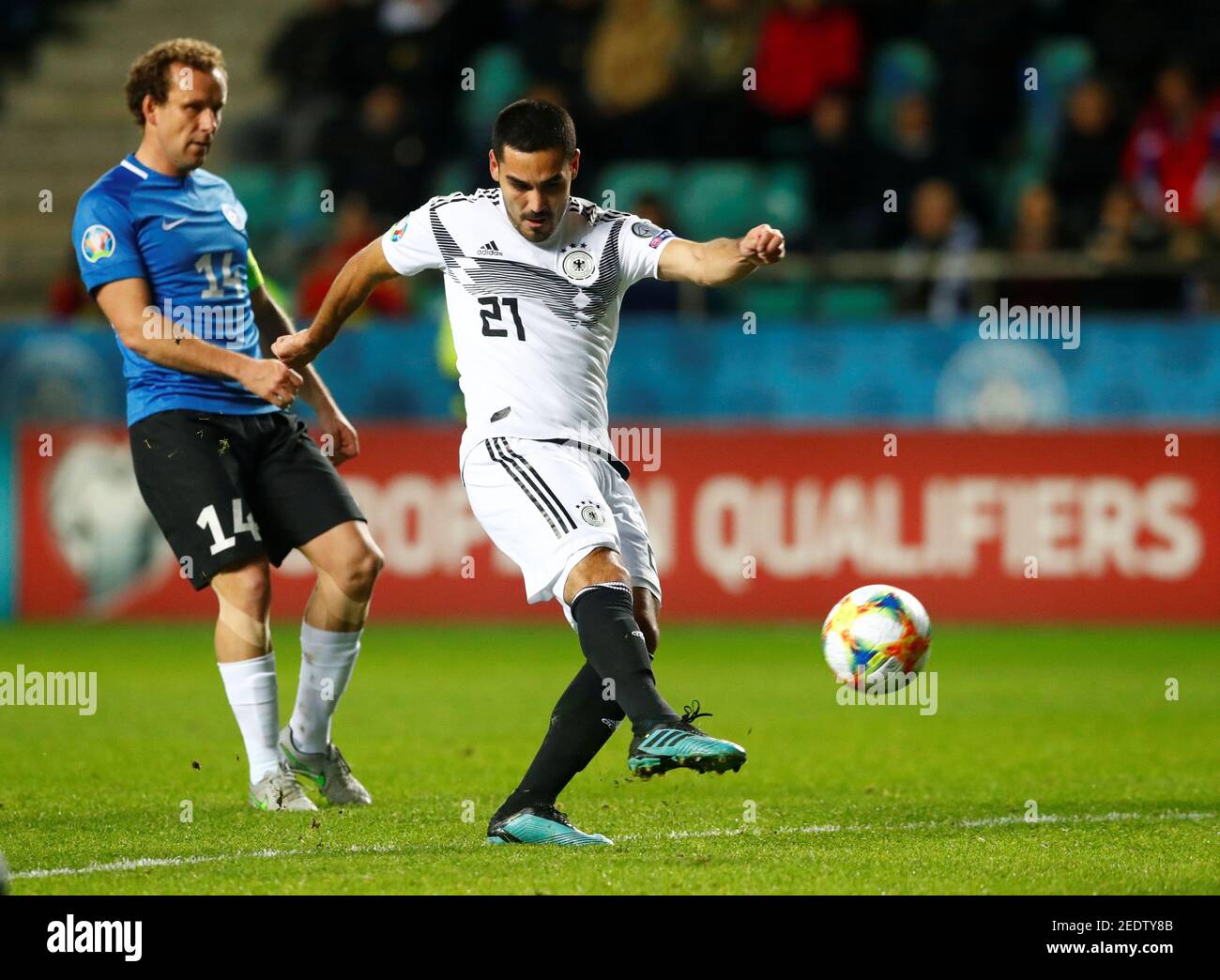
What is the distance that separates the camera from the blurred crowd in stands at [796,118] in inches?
587

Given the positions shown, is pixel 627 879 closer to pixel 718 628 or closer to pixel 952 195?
pixel 718 628

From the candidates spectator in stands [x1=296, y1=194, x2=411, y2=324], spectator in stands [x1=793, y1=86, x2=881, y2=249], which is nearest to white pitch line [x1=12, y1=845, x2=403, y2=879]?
spectator in stands [x1=296, y1=194, x2=411, y2=324]

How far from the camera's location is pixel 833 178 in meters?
15.4

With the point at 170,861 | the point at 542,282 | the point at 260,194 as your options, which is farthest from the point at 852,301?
the point at 170,861

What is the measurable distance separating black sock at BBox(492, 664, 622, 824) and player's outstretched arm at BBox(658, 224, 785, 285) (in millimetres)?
1211

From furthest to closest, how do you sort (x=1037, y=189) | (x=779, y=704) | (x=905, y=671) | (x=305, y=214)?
(x=305, y=214), (x=1037, y=189), (x=779, y=704), (x=905, y=671)

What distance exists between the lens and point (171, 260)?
21.8 ft

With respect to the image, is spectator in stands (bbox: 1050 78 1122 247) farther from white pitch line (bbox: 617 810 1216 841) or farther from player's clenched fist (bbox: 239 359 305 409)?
player's clenched fist (bbox: 239 359 305 409)

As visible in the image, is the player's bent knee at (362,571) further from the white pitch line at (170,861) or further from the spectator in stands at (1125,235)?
the spectator in stands at (1125,235)

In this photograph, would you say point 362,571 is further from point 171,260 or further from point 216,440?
point 171,260

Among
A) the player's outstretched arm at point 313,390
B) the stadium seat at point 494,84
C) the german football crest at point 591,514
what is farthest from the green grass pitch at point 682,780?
the stadium seat at point 494,84

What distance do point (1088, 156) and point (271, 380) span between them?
1038 cm

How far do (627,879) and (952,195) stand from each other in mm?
10618

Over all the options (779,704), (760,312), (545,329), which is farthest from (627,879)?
(760,312)
